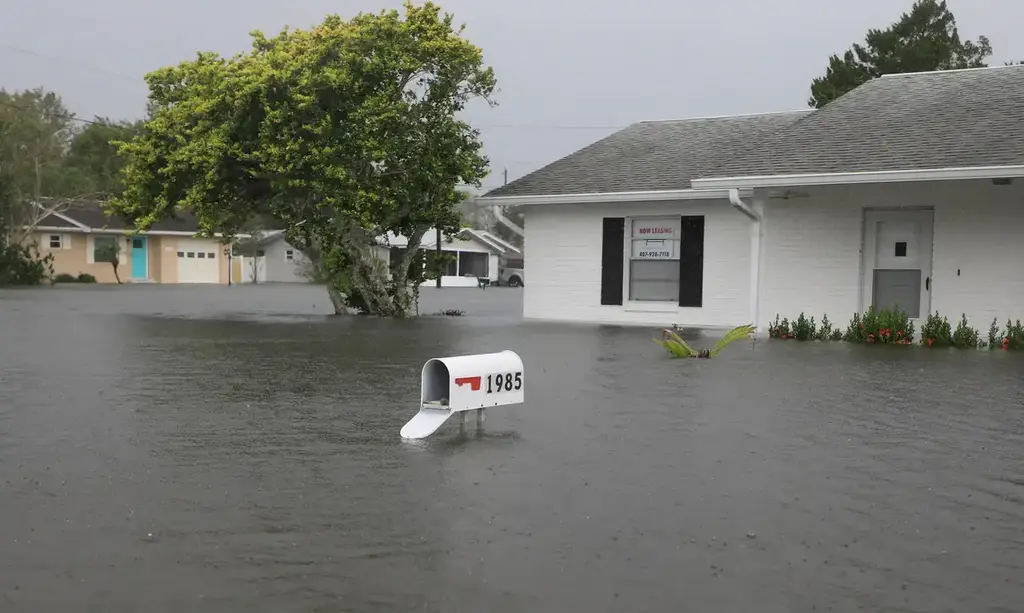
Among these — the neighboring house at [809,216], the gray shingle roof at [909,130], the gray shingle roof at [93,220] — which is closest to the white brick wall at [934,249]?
the neighboring house at [809,216]

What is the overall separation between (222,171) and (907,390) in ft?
51.8

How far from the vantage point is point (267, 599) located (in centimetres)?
456

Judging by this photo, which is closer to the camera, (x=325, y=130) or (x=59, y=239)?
(x=325, y=130)

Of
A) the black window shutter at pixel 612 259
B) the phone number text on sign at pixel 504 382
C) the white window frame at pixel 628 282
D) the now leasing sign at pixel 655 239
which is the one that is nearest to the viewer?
the phone number text on sign at pixel 504 382

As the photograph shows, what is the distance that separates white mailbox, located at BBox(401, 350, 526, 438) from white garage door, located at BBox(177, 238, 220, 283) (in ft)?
186

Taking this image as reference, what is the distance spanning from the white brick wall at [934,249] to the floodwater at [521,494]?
523 cm

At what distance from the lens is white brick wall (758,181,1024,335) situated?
1727cm

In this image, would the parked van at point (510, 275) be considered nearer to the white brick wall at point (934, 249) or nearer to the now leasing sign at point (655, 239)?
the now leasing sign at point (655, 239)

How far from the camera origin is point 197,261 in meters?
63.7

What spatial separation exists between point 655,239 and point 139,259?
4658 cm

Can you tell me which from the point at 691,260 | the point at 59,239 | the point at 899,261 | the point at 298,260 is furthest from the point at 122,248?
the point at 899,261

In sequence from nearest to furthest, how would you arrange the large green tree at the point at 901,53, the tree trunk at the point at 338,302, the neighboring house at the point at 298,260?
the tree trunk at the point at 338,302 → the large green tree at the point at 901,53 → the neighboring house at the point at 298,260

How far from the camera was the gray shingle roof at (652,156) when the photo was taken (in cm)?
2131

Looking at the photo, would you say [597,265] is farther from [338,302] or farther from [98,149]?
[98,149]
